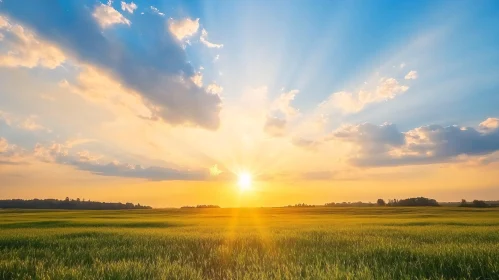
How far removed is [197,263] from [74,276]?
9.46ft

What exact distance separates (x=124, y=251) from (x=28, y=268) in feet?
9.80

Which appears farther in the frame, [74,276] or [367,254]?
[367,254]

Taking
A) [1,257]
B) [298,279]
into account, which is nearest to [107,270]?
[298,279]

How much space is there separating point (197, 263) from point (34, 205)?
638 feet

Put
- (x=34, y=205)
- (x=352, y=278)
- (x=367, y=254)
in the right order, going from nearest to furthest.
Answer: (x=352, y=278) → (x=367, y=254) → (x=34, y=205)

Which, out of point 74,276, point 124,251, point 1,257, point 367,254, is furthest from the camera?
point 124,251

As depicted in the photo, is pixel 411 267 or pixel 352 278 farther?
pixel 411 267

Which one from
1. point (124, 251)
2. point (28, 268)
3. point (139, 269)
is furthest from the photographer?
point (124, 251)

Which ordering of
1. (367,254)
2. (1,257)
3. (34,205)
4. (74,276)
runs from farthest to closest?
1. (34,205)
2. (1,257)
3. (367,254)
4. (74,276)

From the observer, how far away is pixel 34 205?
548ft

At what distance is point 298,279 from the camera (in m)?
5.11

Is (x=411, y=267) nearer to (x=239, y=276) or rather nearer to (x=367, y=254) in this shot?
(x=367, y=254)

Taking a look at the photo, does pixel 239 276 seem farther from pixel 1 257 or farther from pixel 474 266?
pixel 1 257

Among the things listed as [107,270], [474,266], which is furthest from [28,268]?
[474,266]
